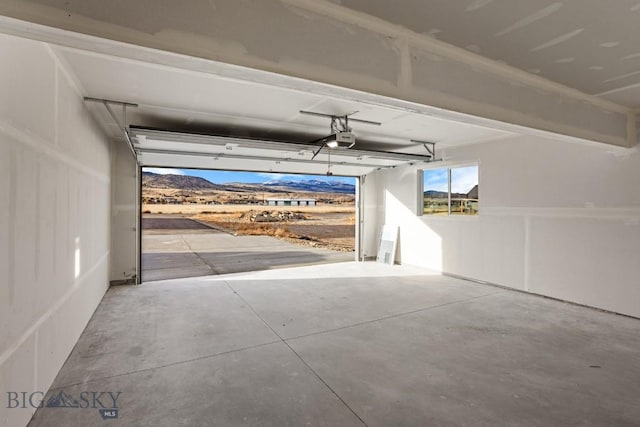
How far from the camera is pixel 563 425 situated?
199 cm

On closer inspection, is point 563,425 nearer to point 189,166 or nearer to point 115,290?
point 115,290

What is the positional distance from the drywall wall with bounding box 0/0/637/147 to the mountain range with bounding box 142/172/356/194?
1846cm

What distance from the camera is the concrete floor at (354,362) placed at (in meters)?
2.10

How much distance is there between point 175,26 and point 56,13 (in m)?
0.42

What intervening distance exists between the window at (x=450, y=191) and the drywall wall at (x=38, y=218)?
228 inches

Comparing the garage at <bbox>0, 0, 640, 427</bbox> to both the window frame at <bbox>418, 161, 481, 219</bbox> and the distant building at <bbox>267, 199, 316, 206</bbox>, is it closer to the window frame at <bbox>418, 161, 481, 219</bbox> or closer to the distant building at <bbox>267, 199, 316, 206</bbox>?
the window frame at <bbox>418, 161, 481, 219</bbox>

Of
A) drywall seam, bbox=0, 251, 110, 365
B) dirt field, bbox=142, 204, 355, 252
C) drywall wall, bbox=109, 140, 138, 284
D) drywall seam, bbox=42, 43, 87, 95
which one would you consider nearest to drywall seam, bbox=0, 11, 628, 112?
drywall seam, bbox=42, 43, 87, 95

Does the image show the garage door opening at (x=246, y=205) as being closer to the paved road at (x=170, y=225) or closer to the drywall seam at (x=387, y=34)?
the paved road at (x=170, y=225)

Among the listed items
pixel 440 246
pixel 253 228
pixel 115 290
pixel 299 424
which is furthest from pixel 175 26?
pixel 253 228

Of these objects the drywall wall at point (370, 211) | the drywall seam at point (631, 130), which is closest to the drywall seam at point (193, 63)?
the drywall seam at point (631, 130)

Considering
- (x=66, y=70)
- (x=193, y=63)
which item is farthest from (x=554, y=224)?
(x=66, y=70)

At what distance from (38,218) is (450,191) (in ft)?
19.8

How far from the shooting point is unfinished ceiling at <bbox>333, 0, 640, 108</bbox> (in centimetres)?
171

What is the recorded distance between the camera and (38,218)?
2.15m
